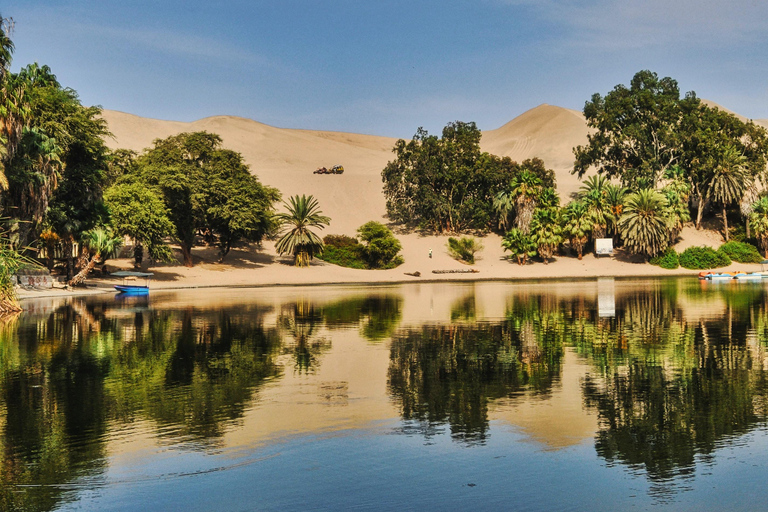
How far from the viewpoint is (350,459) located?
845 centimetres

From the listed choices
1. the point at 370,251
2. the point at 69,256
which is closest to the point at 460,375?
the point at 69,256

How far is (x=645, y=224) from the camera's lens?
221 ft

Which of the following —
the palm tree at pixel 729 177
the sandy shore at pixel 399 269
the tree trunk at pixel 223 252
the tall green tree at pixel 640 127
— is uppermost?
the tall green tree at pixel 640 127

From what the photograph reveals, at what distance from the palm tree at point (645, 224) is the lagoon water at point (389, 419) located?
47568mm

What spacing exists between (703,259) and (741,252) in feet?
15.0

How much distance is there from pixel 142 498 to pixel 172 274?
52.7 metres

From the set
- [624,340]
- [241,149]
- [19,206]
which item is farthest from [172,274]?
[241,149]

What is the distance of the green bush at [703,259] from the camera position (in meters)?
68.0

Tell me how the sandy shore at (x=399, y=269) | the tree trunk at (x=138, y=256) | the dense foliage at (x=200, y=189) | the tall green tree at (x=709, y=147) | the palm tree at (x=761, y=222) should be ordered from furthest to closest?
the tall green tree at (x=709, y=147), the palm tree at (x=761, y=222), the dense foliage at (x=200, y=189), the tree trunk at (x=138, y=256), the sandy shore at (x=399, y=269)

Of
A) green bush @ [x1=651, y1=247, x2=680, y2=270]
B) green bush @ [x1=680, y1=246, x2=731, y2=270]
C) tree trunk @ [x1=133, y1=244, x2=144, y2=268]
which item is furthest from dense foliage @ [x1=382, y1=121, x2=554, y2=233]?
tree trunk @ [x1=133, y1=244, x2=144, y2=268]

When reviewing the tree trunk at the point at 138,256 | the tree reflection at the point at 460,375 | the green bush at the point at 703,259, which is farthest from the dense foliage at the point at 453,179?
the tree reflection at the point at 460,375

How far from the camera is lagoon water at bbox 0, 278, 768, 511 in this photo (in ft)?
24.0

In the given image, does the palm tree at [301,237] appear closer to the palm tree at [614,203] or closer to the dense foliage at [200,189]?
the dense foliage at [200,189]

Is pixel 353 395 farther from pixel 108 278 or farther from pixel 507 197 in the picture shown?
pixel 507 197
